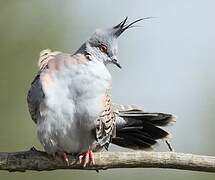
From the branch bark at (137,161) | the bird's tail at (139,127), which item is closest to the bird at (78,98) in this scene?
the branch bark at (137,161)

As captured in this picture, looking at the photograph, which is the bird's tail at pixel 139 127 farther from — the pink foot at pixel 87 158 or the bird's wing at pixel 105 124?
the pink foot at pixel 87 158

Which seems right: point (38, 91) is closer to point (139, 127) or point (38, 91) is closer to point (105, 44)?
point (105, 44)

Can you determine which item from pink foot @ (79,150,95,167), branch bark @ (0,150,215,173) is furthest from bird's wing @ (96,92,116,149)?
branch bark @ (0,150,215,173)

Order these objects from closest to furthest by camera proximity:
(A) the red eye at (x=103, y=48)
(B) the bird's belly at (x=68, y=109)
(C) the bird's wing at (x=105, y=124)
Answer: (B) the bird's belly at (x=68, y=109), (C) the bird's wing at (x=105, y=124), (A) the red eye at (x=103, y=48)

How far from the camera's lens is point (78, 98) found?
5.60 meters

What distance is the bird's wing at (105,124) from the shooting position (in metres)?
5.67

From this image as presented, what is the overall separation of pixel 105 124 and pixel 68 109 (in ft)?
0.88

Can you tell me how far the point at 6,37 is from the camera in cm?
1077

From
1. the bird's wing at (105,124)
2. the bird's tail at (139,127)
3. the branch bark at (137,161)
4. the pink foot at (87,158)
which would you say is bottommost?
the branch bark at (137,161)

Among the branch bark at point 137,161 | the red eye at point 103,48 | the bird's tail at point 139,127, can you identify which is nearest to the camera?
the branch bark at point 137,161

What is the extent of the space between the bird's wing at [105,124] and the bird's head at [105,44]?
24 centimetres

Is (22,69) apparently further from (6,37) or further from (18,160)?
(18,160)

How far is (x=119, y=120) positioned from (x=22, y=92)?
4037mm

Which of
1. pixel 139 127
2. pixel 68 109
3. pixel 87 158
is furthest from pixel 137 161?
pixel 139 127
